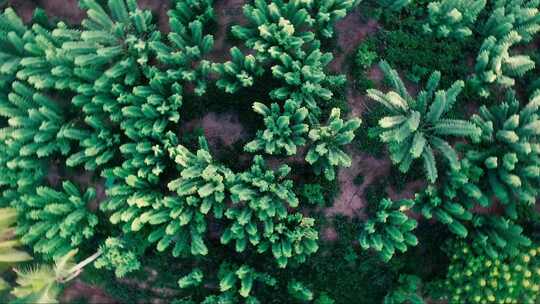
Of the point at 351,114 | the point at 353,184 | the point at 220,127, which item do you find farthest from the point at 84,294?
the point at 351,114

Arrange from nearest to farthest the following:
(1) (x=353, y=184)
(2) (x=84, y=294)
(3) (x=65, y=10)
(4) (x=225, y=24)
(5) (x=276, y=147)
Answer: (5) (x=276, y=147)
(1) (x=353, y=184)
(4) (x=225, y=24)
(3) (x=65, y=10)
(2) (x=84, y=294)

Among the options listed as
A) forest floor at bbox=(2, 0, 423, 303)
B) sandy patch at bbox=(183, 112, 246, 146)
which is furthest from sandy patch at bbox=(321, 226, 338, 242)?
sandy patch at bbox=(183, 112, 246, 146)

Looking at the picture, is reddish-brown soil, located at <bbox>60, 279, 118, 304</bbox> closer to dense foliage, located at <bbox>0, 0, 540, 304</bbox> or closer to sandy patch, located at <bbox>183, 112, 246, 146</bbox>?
dense foliage, located at <bbox>0, 0, 540, 304</bbox>

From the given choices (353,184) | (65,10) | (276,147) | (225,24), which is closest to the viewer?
(276,147)

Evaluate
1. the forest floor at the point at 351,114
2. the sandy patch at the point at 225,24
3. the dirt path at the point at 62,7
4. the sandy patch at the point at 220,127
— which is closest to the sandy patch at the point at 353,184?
the forest floor at the point at 351,114

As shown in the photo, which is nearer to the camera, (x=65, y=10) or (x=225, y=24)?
(x=225, y=24)

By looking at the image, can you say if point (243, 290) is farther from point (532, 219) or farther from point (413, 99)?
point (532, 219)

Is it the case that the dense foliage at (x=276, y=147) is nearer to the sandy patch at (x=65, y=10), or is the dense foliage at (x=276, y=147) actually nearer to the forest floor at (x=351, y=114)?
the forest floor at (x=351, y=114)

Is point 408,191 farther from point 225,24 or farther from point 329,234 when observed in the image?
point 225,24

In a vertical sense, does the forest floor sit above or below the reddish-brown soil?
above

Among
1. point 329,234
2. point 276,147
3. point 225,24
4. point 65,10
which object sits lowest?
point 329,234

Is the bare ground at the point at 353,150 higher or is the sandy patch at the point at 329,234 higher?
the bare ground at the point at 353,150
